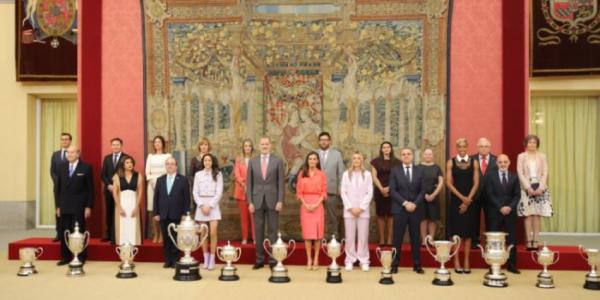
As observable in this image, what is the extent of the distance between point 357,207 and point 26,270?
4.01 metres

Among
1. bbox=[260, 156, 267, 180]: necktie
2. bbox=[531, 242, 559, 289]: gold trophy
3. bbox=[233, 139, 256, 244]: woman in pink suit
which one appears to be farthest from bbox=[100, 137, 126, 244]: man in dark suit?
bbox=[531, 242, 559, 289]: gold trophy

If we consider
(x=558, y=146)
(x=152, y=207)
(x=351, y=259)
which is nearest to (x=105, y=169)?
(x=152, y=207)

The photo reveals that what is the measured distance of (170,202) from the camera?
27.8ft

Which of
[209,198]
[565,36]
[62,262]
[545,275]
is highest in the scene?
[565,36]

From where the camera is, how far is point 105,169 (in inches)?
365

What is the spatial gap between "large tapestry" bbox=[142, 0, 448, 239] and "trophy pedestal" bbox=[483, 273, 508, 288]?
7.77 ft

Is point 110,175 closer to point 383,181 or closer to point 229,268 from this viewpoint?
point 229,268

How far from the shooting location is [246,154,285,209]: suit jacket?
8461 mm

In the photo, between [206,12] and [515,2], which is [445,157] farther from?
[206,12]

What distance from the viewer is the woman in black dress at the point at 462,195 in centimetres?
826

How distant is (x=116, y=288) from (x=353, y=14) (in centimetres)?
498

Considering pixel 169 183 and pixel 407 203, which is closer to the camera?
pixel 407 203

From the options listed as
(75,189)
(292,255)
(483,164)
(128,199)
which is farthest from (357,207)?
(75,189)

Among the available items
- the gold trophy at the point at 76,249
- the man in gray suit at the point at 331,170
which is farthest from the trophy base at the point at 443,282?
the gold trophy at the point at 76,249
